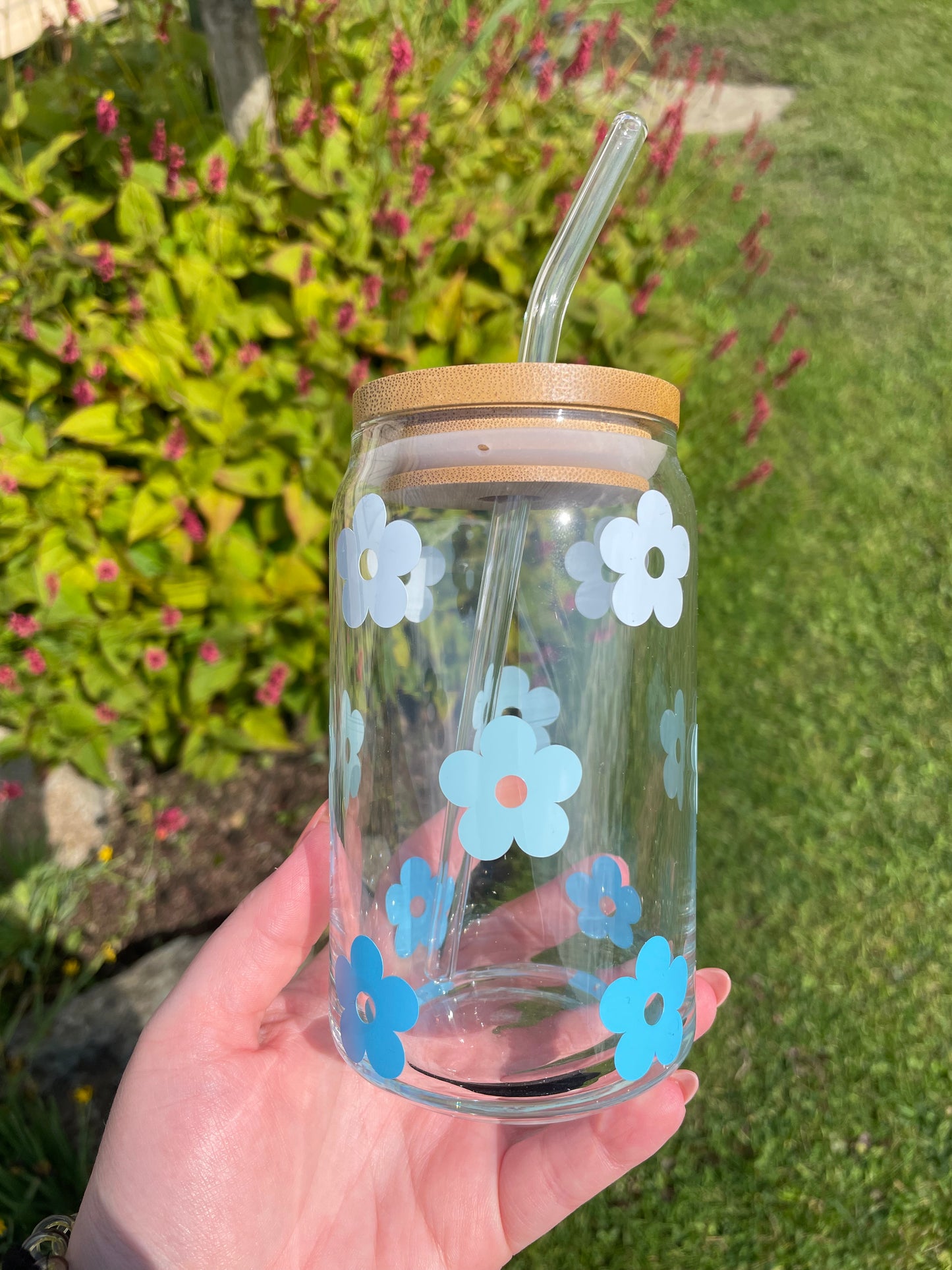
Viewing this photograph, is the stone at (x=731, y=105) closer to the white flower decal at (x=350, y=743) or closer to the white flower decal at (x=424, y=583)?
the white flower decal at (x=424, y=583)

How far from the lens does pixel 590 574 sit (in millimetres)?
1033

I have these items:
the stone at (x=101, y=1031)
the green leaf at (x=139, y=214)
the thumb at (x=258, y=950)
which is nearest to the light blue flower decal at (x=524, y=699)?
the thumb at (x=258, y=950)

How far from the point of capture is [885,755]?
2334mm

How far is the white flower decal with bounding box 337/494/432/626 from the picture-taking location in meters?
1.00

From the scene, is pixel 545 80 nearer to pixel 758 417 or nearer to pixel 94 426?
pixel 758 417

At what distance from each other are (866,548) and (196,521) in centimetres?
196

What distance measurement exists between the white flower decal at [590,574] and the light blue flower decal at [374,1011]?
1.53 ft

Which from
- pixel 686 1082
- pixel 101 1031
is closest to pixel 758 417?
pixel 686 1082

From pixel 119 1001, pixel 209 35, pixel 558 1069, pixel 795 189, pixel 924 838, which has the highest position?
pixel 209 35

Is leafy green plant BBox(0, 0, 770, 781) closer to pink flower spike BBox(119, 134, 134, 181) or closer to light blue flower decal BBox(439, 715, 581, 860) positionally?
pink flower spike BBox(119, 134, 134, 181)

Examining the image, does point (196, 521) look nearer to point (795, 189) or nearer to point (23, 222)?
point (23, 222)

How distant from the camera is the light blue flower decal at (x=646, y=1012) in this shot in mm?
993

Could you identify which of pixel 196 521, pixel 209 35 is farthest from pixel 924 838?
pixel 209 35

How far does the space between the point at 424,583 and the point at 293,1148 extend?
2.50 ft
